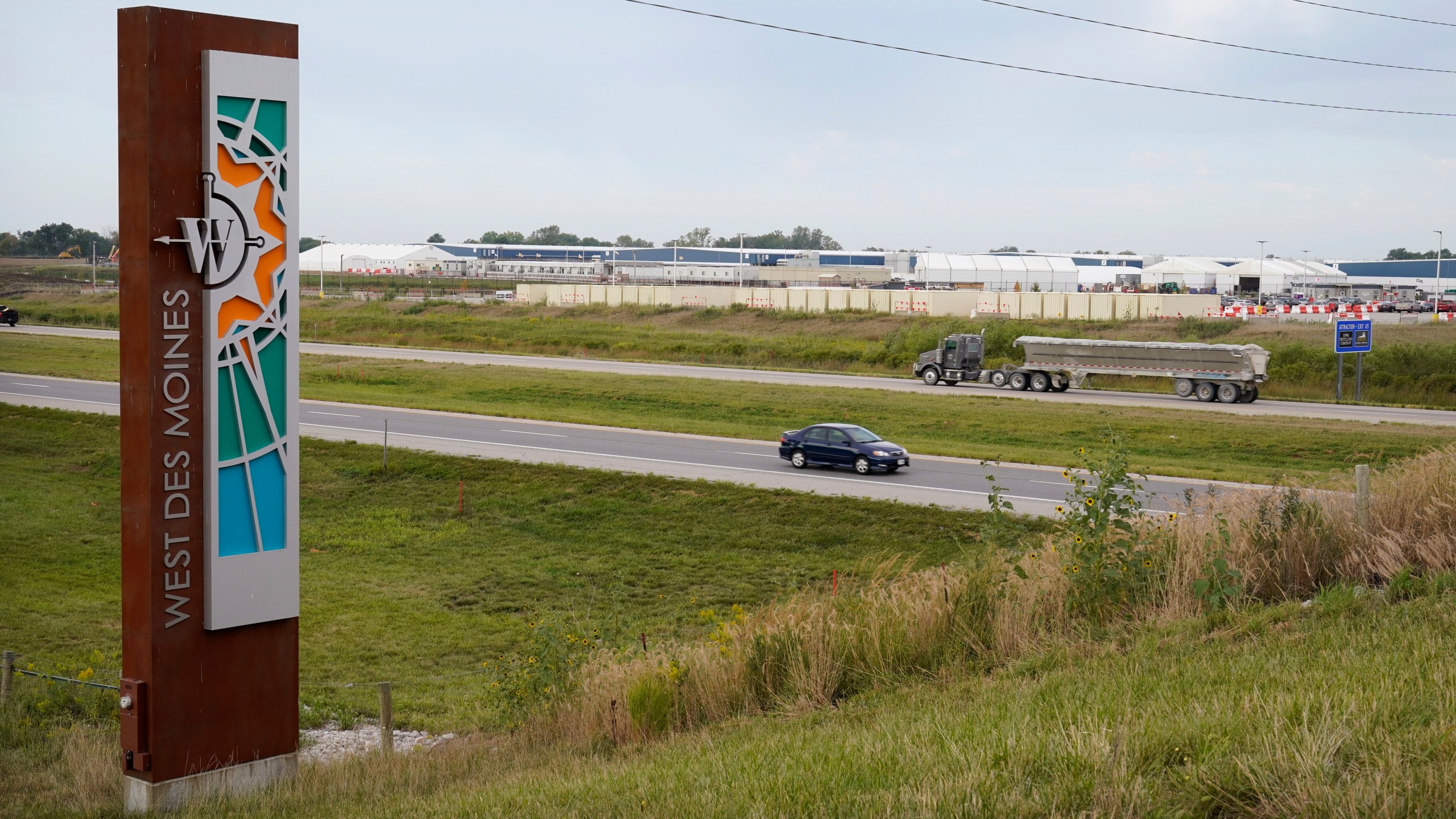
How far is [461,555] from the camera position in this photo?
76.2ft

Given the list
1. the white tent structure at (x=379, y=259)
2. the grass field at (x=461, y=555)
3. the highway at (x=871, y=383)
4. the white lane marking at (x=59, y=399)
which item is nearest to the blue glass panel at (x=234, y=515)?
the grass field at (x=461, y=555)

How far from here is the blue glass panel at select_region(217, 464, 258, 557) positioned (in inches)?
361

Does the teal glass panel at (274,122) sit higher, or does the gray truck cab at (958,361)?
the teal glass panel at (274,122)

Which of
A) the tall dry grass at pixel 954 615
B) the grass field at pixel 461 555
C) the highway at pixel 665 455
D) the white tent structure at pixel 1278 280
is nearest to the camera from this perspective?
the tall dry grass at pixel 954 615

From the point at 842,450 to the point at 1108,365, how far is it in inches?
864

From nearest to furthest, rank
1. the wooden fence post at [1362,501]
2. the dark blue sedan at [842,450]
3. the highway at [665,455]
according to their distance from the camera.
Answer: the wooden fence post at [1362,501] < the highway at [665,455] < the dark blue sedan at [842,450]

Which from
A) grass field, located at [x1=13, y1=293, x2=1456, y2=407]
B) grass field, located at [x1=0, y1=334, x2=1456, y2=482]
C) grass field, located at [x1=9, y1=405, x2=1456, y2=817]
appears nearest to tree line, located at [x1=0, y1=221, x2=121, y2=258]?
grass field, located at [x1=13, y1=293, x2=1456, y2=407]

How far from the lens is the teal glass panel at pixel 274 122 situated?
9.35 meters

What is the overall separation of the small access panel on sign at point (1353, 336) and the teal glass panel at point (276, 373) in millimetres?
44167

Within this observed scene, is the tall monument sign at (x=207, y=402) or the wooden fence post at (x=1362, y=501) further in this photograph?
the wooden fence post at (x=1362, y=501)

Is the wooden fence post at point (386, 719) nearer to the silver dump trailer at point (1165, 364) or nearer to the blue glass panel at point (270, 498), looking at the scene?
the blue glass panel at point (270, 498)

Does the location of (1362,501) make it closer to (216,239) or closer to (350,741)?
(216,239)

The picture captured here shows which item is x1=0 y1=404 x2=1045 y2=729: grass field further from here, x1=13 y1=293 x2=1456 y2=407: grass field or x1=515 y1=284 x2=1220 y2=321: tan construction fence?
x1=515 y1=284 x2=1220 y2=321: tan construction fence

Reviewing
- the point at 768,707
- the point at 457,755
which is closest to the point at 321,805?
the point at 457,755
